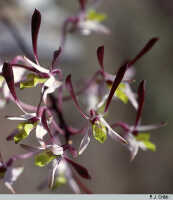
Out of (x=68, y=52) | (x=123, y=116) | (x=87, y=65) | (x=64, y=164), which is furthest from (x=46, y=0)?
(x=123, y=116)

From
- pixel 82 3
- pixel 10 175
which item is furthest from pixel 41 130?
pixel 82 3

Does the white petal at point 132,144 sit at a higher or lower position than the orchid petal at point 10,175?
higher

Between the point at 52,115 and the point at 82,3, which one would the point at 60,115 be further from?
the point at 82,3

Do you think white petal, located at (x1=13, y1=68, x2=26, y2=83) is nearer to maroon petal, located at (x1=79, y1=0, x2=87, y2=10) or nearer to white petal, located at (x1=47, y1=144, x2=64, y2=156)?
white petal, located at (x1=47, y1=144, x2=64, y2=156)

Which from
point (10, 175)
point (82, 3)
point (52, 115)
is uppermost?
point (82, 3)

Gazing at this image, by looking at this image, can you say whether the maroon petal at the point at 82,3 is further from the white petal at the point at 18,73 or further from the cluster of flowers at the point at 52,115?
the white petal at the point at 18,73

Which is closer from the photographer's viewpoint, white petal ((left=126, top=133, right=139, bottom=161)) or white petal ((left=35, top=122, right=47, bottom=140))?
white petal ((left=35, top=122, right=47, bottom=140))

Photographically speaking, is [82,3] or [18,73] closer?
[18,73]

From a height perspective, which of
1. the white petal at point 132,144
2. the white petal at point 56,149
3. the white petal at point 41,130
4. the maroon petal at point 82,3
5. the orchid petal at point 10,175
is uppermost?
the maroon petal at point 82,3

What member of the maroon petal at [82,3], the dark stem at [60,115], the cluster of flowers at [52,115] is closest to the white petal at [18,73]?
the cluster of flowers at [52,115]

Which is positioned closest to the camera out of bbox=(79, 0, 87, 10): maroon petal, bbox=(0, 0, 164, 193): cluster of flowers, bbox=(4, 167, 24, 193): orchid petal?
bbox=(0, 0, 164, 193): cluster of flowers

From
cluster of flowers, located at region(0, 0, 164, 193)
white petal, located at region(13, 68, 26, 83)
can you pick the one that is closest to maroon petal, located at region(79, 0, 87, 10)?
cluster of flowers, located at region(0, 0, 164, 193)
